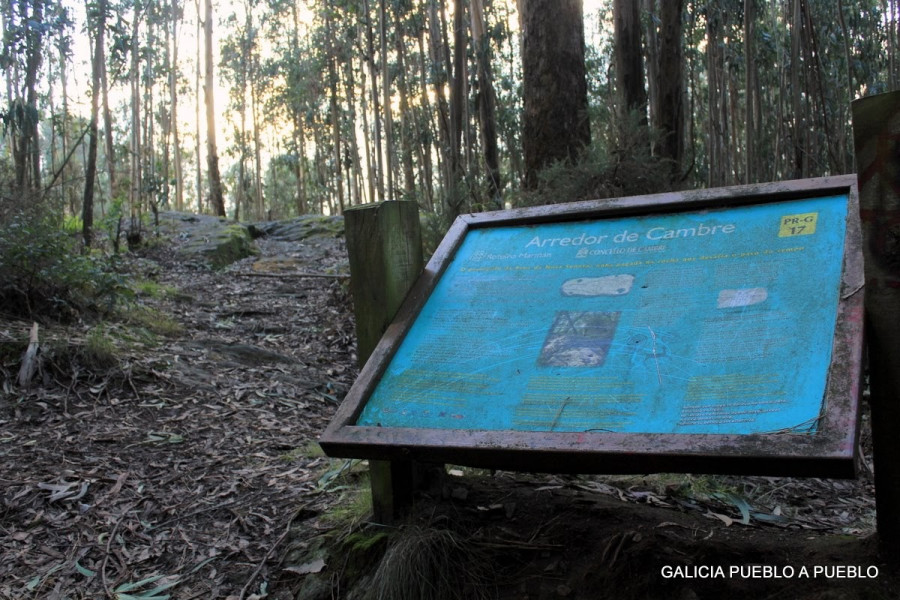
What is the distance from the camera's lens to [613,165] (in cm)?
490

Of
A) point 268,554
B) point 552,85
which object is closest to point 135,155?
point 552,85

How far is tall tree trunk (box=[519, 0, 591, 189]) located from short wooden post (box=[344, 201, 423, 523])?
11.9 ft

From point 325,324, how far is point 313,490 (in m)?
4.10

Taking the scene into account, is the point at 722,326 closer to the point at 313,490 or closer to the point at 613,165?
the point at 313,490

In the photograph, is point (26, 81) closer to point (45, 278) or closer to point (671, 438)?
point (45, 278)

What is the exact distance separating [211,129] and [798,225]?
21.0 meters

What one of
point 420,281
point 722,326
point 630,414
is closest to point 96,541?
point 420,281

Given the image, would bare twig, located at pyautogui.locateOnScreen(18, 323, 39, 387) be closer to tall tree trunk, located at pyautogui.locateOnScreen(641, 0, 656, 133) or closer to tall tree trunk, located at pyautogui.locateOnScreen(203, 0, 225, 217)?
tall tree trunk, located at pyautogui.locateOnScreen(641, 0, 656, 133)

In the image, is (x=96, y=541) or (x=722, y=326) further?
(x=96, y=541)

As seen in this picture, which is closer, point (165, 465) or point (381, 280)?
point (381, 280)

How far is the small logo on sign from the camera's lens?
219 cm

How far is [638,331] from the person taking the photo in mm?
2133

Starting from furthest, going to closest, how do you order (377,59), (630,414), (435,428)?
(377,59), (435,428), (630,414)

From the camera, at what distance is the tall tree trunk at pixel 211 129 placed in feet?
64.4
